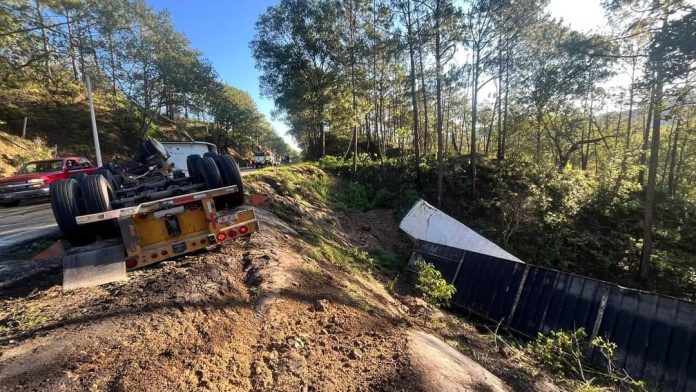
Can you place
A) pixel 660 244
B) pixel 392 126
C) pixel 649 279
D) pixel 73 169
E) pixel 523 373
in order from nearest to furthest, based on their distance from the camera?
1. pixel 523 373
2. pixel 73 169
3. pixel 649 279
4. pixel 660 244
5. pixel 392 126

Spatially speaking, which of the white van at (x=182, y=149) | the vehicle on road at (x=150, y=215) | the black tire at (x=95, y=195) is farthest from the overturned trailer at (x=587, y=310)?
the black tire at (x=95, y=195)

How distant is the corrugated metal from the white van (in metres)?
7.67

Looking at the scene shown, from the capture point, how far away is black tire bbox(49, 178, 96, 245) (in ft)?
12.5

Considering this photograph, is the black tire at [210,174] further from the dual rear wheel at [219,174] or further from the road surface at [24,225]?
the road surface at [24,225]

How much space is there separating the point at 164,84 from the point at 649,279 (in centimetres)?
3225

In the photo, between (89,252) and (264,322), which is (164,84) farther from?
(264,322)

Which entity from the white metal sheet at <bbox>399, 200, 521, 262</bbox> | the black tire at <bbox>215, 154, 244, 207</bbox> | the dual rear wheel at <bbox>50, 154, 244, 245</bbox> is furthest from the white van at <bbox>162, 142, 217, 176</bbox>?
the white metal sheet at <bbox>399, 200, 521, 262</bbox>

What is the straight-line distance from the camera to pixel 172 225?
4.10 metres

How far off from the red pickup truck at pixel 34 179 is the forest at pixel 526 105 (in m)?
11.8

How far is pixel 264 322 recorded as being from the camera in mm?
3188

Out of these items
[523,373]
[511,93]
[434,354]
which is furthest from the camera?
[511,93]

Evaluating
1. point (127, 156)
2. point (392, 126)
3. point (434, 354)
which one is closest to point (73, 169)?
point (434, 354)

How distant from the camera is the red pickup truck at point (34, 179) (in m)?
9.73

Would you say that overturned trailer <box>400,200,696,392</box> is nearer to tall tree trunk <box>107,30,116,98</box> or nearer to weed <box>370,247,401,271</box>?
weed <box>370,247,401,271</box>
